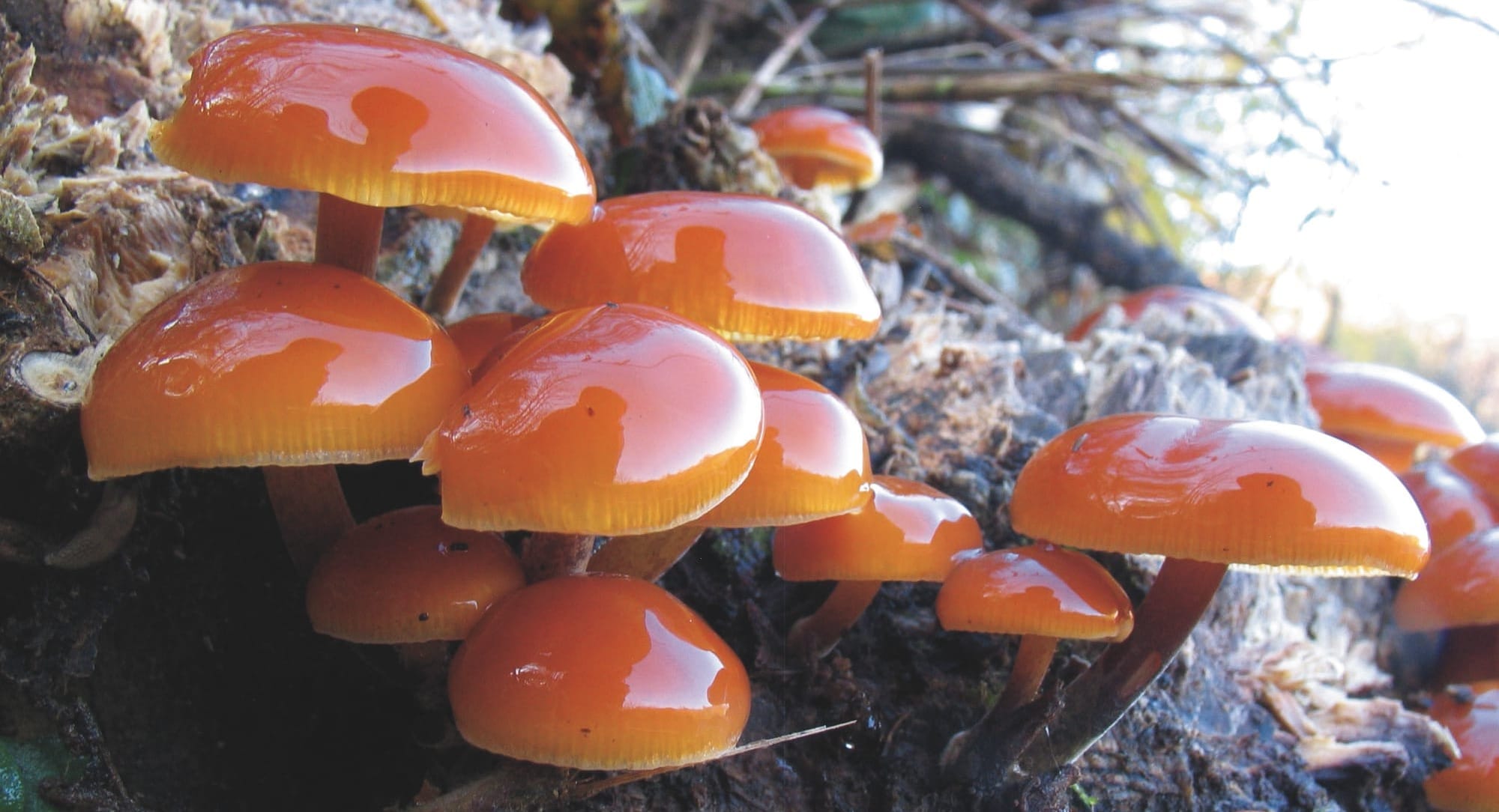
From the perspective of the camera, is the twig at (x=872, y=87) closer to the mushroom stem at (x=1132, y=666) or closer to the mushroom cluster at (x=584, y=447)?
the mushroom cluster at (x=584, y=447)

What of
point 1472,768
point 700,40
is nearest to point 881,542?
point 1472,768

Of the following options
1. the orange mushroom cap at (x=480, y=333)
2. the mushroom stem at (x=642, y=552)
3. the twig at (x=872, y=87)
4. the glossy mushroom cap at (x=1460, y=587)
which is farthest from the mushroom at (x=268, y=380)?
the twig at (x=872, y=87)

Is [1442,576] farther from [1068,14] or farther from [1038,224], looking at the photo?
[1068,14]

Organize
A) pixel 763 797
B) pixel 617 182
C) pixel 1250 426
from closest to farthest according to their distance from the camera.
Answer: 1. pixel 1250 426
2. pixel 763 797
3. pixel 617 182

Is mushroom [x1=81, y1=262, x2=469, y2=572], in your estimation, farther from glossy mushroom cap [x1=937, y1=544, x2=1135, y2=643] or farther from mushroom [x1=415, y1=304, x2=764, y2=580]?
glossy mushroom cap [x1=937, y1=544, x2=1135, y2=643]

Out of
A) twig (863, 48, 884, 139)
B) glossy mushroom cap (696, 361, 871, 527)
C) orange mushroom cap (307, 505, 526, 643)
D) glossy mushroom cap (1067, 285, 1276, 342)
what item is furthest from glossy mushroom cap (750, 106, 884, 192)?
orange mushroom cap (307, 505, 526, 643)

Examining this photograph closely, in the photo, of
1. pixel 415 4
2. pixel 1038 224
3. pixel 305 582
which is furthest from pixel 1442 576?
pixel 1038 224

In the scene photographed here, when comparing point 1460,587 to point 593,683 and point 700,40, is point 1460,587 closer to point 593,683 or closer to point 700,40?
point 593,683
